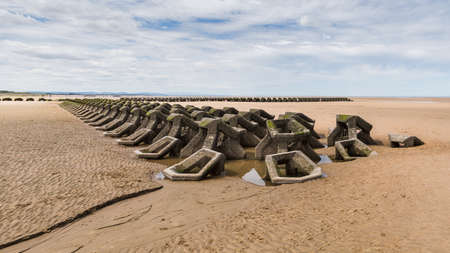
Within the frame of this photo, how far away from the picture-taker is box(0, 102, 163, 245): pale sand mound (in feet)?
17.7

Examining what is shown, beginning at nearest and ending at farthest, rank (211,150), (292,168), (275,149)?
(292,168) < (211,150) < (275,149)

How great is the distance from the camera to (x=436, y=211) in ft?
16.1

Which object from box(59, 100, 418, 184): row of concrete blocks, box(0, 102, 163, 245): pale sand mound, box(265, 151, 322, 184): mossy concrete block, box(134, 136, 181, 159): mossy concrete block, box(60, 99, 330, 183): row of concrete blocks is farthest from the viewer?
box(134, 136, 181, 159): mossy concrete block

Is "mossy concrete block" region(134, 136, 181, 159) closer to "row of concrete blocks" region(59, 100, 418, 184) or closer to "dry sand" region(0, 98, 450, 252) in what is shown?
"row of concrete blocks" region(59, 100, 418, 184)

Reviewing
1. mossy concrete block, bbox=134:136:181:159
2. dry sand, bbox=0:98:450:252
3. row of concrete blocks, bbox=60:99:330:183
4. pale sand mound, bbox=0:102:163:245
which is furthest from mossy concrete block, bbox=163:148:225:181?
mossy concrete block, bbox=134:136:181:159

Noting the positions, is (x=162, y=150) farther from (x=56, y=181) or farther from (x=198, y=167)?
(x=56, y=181)

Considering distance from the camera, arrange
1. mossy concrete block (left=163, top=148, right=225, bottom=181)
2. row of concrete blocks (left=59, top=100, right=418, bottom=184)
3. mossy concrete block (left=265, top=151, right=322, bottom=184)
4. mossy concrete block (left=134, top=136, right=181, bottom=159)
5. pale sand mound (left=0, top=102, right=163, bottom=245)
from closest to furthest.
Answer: pale sand mound (left=0, top=102, right=163, bottom=245) → mossy concrete block (left=265, top=151, right=322, bottom=184) → mossy concrete block (left=163, top=148, right=225, bottom=181) → row of concrete blocks (left=59, top=100, right=418, bottom=184) → mossy concrete block (left=134, top=136, right=181, bottom=159)

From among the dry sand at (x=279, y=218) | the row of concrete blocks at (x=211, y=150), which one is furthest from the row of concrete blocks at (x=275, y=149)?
the dry sand at (x=279, y=218)

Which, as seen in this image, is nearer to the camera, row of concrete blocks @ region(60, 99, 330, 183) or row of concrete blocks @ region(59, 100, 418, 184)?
row of concrete blocks @ region(59, 100, 418, 184)

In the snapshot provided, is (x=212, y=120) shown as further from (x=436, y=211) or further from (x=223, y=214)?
(x=436, y=211)

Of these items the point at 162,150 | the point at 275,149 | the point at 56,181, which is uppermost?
the point at 275,149

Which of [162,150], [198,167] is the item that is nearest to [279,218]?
[198,167]

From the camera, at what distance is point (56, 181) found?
7465 mm

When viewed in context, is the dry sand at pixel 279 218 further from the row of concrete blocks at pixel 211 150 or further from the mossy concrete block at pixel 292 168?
the row of concrete blocks at pixel 211 150
